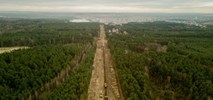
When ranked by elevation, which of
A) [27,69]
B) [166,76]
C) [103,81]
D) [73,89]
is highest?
[27,69]

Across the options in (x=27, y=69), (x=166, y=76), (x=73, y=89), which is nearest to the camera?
(x=73, y=89)

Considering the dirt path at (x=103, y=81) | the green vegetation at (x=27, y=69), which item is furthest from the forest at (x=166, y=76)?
the green vegetation at (x=27, y=69)

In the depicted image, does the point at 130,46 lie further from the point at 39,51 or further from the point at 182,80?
the point at 182,80

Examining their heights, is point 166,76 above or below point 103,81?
above

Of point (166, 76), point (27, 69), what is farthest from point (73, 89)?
point (166, 76)

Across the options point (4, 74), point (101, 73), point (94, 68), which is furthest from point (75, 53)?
point (4, 74)

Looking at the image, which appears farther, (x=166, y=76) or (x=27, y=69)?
(x=166, y=76)

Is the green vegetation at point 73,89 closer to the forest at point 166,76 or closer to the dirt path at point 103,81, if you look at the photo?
the dirt path at point 103,81

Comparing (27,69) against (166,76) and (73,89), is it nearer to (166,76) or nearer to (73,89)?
(73,89)

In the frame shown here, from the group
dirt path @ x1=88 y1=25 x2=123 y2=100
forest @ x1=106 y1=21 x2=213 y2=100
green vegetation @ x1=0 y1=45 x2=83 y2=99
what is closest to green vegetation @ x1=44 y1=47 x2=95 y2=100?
dirt path @ x1=88 y1=25 x2=123 y2=100
